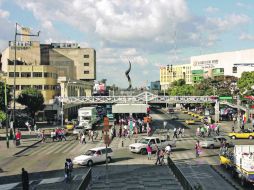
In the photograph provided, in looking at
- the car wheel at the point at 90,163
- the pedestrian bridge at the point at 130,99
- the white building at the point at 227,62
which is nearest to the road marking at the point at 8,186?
the car wheel at the point at 90,163

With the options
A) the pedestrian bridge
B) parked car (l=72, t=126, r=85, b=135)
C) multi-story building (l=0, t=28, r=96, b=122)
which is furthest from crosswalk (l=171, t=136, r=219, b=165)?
multi-story building (l=0, t=28, r=96, b=122)

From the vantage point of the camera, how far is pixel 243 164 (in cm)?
2686

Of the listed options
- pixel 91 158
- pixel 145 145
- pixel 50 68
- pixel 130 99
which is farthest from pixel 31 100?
pixel 91 158

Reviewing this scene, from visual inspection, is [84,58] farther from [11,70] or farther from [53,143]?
[53,143]

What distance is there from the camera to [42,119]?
3548 inches

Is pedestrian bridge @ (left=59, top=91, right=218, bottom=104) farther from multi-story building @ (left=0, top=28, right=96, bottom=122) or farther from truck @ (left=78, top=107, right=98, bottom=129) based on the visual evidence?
truck @ (left=78, top=107, right=98, bottom=129)

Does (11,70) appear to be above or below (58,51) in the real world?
below

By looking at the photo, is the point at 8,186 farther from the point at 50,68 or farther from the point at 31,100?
the point at 50,68

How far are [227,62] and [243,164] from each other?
152m

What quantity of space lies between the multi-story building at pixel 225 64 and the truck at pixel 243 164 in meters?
128

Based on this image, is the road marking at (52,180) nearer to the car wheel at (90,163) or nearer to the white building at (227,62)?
the car wheel at (90,163)

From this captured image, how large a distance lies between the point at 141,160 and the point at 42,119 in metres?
54.8

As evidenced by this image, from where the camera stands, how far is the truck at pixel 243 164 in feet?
84.8

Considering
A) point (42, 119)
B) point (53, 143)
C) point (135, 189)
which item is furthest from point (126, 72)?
point (135, 189)
